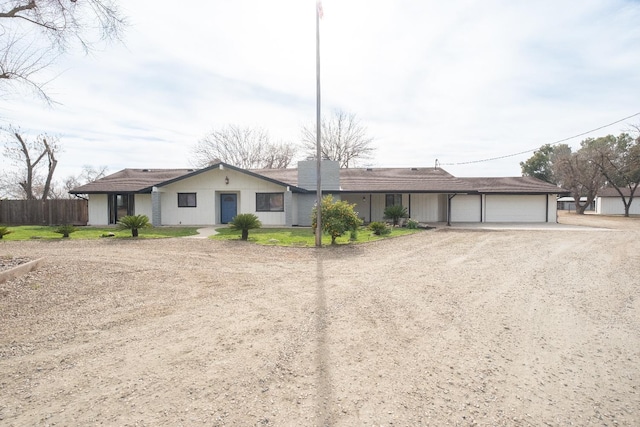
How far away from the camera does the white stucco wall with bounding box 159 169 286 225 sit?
21.0m

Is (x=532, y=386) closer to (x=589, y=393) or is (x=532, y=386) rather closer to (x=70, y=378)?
(x=589, y=393)

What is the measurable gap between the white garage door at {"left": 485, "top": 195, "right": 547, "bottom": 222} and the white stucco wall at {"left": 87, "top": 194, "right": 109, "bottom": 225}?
25344mm

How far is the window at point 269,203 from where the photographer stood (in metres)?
21.1

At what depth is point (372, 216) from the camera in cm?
2498

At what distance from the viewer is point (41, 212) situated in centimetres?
2256

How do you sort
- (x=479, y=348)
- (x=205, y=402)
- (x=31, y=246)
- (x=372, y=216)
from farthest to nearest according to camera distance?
(x=372, y=216), (x=31, y=246), (x=479, y=348), (x=205, y=402)

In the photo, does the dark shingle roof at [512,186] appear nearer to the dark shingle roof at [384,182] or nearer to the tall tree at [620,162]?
the dark shingle roof at [384,182]

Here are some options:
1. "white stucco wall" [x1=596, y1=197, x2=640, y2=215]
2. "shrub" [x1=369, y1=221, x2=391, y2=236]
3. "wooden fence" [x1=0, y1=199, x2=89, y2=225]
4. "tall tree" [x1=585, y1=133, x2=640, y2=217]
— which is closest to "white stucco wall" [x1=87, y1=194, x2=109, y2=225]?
"wooden fence" [x1=0, y1=199, x2=89, y2=225]

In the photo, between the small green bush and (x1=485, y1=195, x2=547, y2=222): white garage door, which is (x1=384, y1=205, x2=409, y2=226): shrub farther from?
(x1=485, y1=195, x2=547, y2=222): white garage door

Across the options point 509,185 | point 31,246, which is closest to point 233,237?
point 31,246

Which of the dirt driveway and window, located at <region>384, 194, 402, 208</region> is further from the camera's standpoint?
window, located at <region>384, 194, 402, 208</region>

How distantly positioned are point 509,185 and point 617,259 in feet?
56.9

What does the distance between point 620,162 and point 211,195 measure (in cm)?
4825

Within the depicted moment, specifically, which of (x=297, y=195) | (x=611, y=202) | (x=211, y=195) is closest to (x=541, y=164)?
(x=611, y=202)
